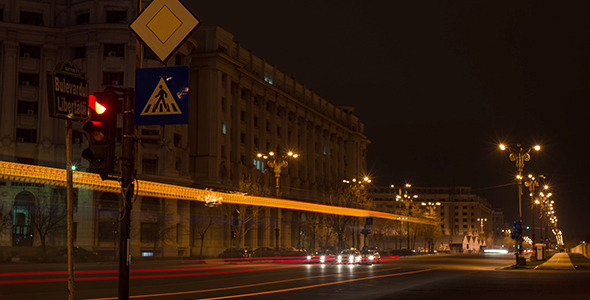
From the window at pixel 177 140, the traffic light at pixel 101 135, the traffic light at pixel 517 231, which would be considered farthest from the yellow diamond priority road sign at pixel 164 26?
Answer: the window at pixel 177 140

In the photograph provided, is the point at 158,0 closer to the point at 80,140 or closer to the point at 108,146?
the point at 108,146

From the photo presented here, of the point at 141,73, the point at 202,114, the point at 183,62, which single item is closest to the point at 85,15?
the point at 183,62

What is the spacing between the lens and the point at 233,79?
85438 mm

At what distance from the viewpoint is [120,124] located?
6569 centimetres

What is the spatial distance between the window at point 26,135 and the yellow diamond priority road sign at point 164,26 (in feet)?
220

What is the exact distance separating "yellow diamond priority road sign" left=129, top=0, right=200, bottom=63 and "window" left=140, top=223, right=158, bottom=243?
5952cm

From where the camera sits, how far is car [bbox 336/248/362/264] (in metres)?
51.9

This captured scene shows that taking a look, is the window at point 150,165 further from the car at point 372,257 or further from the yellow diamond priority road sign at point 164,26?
the yellow diamond priority road sign at point 164,26

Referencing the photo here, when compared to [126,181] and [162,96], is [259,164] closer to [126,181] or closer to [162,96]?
[126,181]

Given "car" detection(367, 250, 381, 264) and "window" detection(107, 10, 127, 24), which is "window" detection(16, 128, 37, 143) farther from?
"car" detection(367, 250, 381, 264)

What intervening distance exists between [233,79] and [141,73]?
76.9m

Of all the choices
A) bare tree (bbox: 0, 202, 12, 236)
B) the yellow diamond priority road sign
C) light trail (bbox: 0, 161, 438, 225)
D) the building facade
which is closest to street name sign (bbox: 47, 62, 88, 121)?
the yellow diamond priority road sign

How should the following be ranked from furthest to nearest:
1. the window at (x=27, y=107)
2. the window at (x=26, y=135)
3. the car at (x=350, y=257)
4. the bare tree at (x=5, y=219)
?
the window at (x=27, y=107) → the window at (x=26, y=135) → the bare tree at (x=5, y=219) → the car at (x=350, y=257)

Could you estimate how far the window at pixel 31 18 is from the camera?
73375 millimetres
